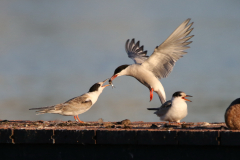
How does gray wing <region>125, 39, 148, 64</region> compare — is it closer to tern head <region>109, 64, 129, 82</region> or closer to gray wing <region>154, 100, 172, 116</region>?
tern head <region>109, 64, 129, 82</region>

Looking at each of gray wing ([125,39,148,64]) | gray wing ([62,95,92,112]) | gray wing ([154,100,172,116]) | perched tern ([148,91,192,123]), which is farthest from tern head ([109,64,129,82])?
perched tern ([148,91,192,123])

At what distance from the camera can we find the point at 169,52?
1033 centimetres

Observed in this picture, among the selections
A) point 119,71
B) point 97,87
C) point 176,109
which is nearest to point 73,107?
point 97,87

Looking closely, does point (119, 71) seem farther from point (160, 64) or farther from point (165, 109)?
point (165, 109)

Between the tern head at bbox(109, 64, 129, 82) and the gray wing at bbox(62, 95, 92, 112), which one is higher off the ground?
the tern head at bbox(109, 64, 129, 82)

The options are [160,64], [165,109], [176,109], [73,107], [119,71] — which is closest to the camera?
[176,109]

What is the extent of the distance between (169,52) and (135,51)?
134 inches

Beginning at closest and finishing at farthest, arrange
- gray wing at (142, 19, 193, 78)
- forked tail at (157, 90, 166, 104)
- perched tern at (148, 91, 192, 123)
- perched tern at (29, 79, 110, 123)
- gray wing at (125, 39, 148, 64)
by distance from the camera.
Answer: perched tern at (148, 91, 192, 123)
perched tern at (29, 79, 110, 123)
gray wing at (142, 19, 193, 78)
forked tail at (157, 90, 166, 104)
gray wing at (125, 39, 148, 64)

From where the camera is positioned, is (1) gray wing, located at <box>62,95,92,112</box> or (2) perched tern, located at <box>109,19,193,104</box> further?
(2) perched tern, located at <box>109,19,193,104</box>

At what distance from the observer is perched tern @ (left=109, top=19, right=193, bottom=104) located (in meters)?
10.1

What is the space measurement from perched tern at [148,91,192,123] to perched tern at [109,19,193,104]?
7.72 ft
